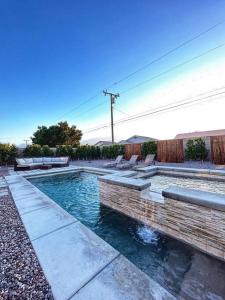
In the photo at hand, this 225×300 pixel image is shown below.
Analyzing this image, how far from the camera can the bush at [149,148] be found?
42.5ft

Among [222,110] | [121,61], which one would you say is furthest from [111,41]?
[222,110]

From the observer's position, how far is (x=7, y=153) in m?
15.1

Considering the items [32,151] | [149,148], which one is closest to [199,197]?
[149,148]

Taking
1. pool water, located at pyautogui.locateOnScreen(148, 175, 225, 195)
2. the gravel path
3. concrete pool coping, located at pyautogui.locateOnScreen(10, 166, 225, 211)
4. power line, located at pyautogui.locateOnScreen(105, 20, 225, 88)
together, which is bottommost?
the gravel path

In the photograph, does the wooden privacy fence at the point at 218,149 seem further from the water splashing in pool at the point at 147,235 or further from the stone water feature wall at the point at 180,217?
the water splashing in pool at the point at 147,235

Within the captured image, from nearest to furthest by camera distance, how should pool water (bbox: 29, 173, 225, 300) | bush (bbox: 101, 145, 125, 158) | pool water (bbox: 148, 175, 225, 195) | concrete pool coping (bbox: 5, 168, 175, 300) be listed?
1. concrete pool coping (bbox: 5, 168, 175, 300)
2. pool water (bbox: 29, 173, 225, 300)
3. pool water (bbox: 148, 175, 225, 195)
4. bush (bbox: 101, 145, 125, 158)

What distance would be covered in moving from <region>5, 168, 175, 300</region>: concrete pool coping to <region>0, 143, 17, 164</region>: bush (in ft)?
45.6

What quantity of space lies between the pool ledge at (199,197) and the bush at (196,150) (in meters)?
9.04

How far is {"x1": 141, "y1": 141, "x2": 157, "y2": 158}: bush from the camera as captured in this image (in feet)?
42.5

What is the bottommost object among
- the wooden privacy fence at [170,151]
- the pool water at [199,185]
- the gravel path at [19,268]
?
the gravel path at [19,268]

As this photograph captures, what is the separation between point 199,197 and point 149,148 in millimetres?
10777

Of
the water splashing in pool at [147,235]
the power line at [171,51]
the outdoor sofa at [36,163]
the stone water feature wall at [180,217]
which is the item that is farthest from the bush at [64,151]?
the water splashing in pool at [147,235]

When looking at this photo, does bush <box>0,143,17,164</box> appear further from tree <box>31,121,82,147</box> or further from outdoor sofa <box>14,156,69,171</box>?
tree <box>31,121,82,147</box>

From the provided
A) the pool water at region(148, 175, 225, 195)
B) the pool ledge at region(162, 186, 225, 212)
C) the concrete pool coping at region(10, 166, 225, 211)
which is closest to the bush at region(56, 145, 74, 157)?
the concrete pool coping at region(10, 166, 225, 211)
